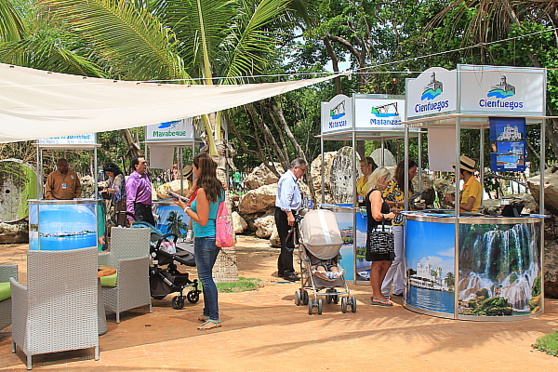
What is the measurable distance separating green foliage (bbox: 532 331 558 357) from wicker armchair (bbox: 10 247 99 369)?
13.4ft

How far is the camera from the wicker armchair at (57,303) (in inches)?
191

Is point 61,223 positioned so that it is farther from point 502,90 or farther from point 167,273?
point 502,90

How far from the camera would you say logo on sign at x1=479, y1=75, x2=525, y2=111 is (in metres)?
6.62

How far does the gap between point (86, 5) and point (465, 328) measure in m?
6.39

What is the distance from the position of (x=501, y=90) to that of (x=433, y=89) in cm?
77

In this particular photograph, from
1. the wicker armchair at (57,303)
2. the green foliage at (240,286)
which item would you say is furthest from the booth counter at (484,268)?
the wicker armchair at (57,303)

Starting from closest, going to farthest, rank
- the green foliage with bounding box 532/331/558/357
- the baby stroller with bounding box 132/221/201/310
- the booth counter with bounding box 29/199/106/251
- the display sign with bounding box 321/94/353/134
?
the green foliage with bounding box 532/331/558/357
the baby stroller with bounding box 132/221/201/310
the display sign with bounding box 321/94/353/134
the booth counter with bounding box 29/199/106/251

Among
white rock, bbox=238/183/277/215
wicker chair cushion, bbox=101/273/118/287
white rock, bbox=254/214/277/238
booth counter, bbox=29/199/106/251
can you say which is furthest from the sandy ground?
white rock, bbox=238/183/277/215

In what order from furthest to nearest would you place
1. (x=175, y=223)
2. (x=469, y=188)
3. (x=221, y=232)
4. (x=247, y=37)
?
(x=175, y=223) → (x=247, y=37) → (x=469, y=188) → (x=221, y=232)

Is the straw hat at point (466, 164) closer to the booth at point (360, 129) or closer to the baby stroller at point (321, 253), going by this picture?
the booth at point (360, 129)

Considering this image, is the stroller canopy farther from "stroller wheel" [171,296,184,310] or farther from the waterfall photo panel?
"stroller wheel" [171,296,184,310]

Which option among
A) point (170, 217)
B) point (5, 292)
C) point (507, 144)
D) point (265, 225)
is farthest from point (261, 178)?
point (5, 292)

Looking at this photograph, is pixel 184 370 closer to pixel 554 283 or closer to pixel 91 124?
pixel 91 124

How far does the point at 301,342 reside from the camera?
567cm
